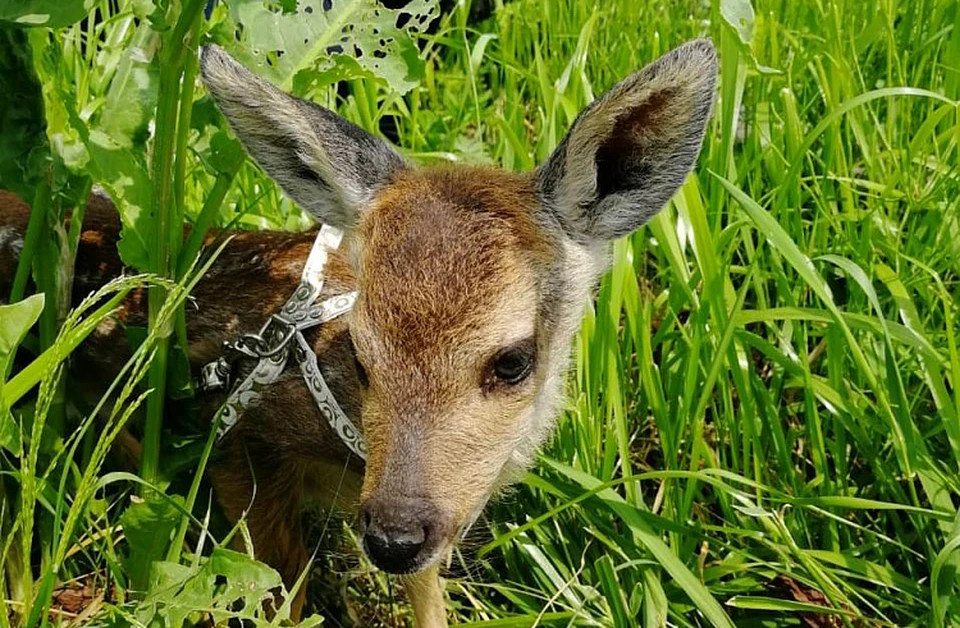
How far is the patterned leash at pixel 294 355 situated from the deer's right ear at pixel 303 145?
0.63 ft

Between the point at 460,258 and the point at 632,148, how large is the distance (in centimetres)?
55

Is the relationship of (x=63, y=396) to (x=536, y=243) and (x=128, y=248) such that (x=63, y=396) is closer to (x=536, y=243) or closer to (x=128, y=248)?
(x=128, y=248)

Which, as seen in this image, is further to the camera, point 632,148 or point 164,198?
point 632,148

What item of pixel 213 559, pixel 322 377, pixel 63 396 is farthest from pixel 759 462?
pixel 63 396

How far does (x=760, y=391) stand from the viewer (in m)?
3.58

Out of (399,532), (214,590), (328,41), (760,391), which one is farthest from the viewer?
(760,391)

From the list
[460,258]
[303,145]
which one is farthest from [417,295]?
[303,145]

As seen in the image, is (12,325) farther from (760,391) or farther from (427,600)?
(760,391)

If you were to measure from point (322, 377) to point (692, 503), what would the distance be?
1080mm

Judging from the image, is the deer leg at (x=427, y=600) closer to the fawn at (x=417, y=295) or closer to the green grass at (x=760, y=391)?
the fawn at (x=417, y=295)

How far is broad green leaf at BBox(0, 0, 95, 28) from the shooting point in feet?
9.35

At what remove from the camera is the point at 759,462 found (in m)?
3.52

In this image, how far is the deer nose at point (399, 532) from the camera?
2605 millimetres

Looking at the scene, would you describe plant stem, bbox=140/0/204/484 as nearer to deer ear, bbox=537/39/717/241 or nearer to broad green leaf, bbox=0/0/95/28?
broad green leaf, bbox=0/0/95/28
